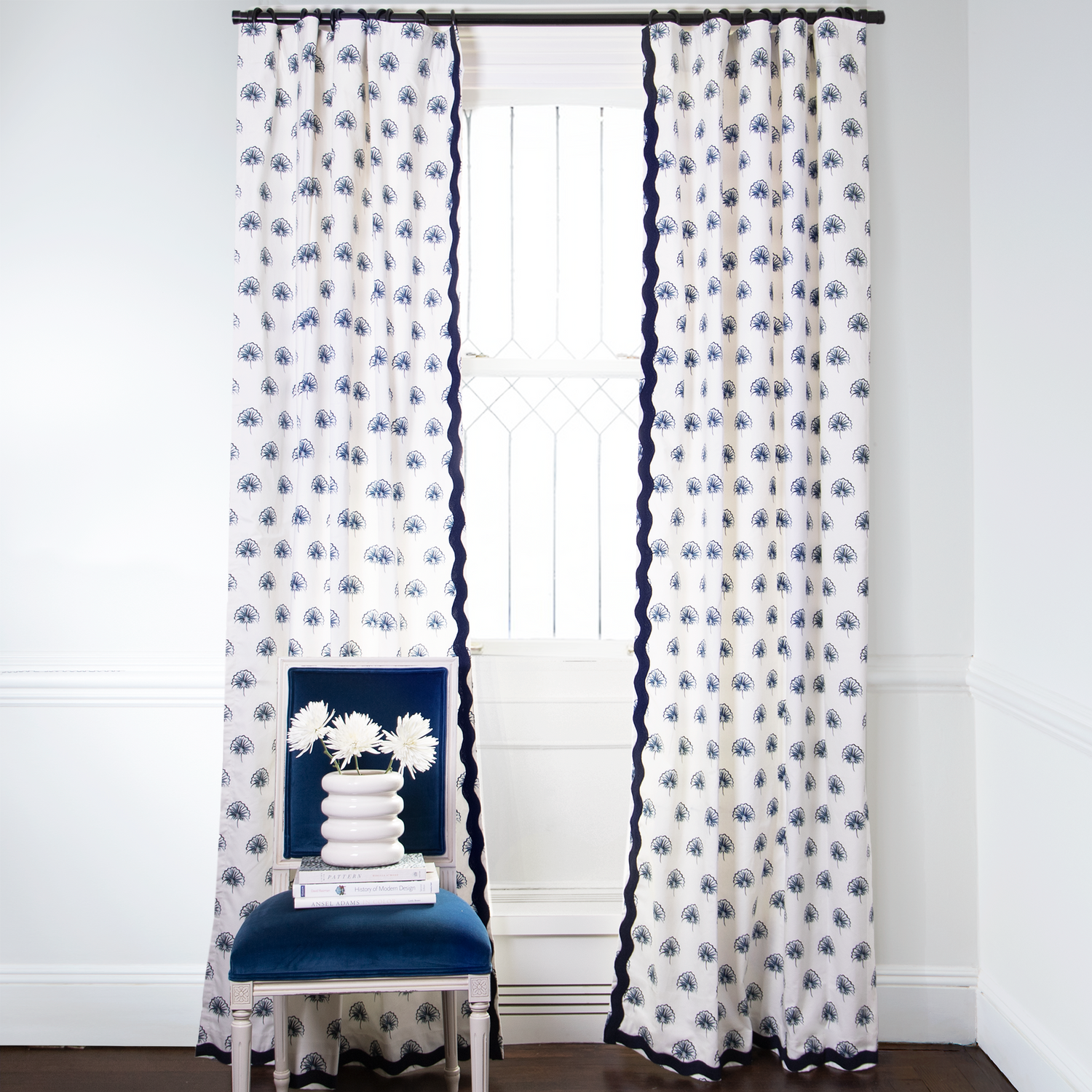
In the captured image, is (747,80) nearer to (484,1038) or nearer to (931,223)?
(931,223)

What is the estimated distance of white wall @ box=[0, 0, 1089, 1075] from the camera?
2246 millimetres

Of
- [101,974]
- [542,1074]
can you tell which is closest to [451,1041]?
[542,1074]

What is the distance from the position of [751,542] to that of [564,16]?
1441mm

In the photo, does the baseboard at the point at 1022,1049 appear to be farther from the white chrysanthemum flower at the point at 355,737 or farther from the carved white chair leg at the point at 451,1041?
the white chrysanthemum flower at the point at 355,737

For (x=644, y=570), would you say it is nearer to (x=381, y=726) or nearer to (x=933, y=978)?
(x=381, y=726)

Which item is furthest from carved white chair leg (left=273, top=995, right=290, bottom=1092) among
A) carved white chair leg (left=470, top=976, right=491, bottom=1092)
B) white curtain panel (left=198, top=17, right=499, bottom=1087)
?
carved white chair leg (left=470, top=976, right=491, bottom=1092)

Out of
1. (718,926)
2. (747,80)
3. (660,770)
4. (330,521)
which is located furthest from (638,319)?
(718,926)

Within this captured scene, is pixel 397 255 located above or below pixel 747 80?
below

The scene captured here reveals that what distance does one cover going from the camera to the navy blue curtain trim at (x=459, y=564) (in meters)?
2.13

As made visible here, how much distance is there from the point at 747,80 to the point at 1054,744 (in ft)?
5.75

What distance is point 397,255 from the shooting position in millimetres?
2162

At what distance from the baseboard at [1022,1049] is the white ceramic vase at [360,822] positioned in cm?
155

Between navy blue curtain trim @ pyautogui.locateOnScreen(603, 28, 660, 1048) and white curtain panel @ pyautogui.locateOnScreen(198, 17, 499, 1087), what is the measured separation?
14.8 inches

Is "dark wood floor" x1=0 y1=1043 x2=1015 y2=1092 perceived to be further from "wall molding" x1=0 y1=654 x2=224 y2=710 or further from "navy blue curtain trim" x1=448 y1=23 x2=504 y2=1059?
"wall molding" x1=0 y1=654 x2=224 y2=710
